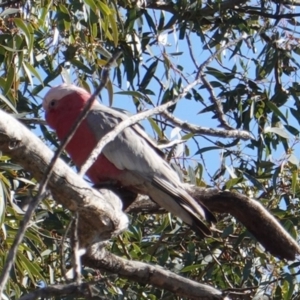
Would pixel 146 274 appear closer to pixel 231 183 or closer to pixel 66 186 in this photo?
pixel 66 186

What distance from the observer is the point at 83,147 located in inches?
106

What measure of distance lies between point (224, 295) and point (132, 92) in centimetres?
98

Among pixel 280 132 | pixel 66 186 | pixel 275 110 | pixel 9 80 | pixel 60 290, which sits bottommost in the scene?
pixel 60 290

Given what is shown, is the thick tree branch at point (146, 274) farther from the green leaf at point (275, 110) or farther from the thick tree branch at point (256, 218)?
the green leaf at point (275, 110)

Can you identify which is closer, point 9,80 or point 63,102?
point 9,80

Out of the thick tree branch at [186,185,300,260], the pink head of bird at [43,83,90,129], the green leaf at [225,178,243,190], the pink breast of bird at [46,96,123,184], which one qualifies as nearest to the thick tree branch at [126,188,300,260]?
the thick tree branch at [186,185,300,260]

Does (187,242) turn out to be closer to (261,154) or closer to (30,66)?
(261,154)

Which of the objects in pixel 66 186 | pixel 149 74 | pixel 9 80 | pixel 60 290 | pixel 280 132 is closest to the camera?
pixel 60 290

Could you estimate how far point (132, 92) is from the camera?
111 inches

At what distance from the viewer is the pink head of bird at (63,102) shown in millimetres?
2807

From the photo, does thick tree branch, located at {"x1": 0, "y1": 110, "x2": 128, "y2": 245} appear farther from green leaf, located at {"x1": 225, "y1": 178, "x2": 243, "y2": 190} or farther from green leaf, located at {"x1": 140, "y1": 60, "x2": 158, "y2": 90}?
green leaf, located at {"x1": 140, "y1": 60, "x2": 158, "y2": 90}

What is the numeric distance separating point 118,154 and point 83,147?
0.39 feet

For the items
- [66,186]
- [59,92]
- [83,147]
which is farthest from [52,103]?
[66,186]

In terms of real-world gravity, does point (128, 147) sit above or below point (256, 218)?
above
